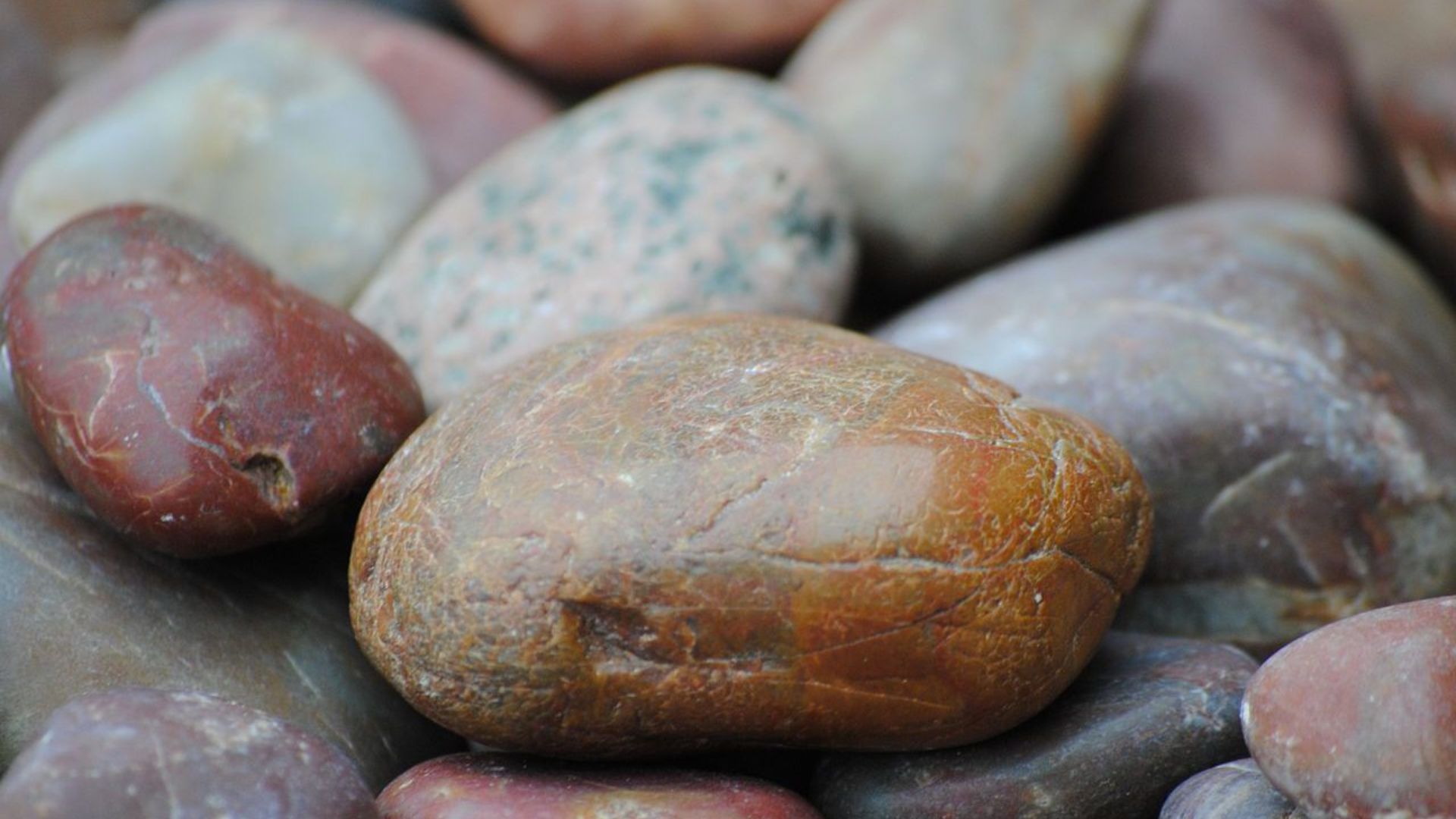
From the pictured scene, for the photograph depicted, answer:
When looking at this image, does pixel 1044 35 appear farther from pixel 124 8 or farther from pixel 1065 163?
pixel 124 8

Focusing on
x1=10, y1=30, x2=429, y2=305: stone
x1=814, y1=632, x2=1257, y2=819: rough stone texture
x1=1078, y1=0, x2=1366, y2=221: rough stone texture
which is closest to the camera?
x1=814, y1=632, x2=1257, y2=819: rough stone texture

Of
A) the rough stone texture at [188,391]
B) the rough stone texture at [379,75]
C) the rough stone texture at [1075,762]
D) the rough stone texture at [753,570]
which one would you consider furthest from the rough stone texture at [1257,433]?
the rough stone texture at [379,75]

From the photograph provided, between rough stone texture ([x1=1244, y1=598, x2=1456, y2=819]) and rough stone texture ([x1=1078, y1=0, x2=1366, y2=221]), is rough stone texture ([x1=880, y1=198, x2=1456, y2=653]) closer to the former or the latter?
rough stone texture ([x1=1244, y1=598, x2=1456, y2=819])

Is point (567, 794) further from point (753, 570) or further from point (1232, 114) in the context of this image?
point (1232, 114)

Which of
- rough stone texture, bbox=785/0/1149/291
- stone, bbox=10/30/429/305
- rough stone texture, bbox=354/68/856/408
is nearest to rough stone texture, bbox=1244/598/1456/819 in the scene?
rough stone texture, bbox=354/68/856/408

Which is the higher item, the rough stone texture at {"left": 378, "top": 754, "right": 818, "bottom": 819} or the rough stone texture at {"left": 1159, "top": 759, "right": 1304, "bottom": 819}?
the rough stone texture at {"left": 1159, "top": 759, "right": 1304, "bottom": 819}

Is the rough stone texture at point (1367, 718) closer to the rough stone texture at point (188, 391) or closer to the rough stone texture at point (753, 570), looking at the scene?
the rough stone texture at point (753, 570)
